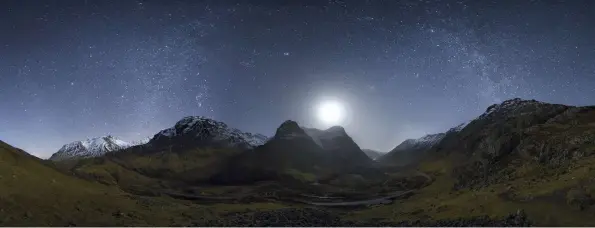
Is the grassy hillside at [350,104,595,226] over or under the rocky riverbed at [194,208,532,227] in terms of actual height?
over

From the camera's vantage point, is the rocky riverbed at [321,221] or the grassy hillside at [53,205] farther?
the rocky riverbed at [321,221]

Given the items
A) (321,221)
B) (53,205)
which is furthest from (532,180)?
(53,205)

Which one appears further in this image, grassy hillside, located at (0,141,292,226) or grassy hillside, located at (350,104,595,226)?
grassy hillside, located at (350,104,595,226)

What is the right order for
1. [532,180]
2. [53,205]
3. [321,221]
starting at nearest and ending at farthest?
1. [53,205]
2. [532,180]
3. [321,221]

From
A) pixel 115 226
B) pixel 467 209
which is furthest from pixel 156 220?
pixel 467 209

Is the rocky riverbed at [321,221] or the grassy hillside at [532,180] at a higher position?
the grassy hillside at [532,180]

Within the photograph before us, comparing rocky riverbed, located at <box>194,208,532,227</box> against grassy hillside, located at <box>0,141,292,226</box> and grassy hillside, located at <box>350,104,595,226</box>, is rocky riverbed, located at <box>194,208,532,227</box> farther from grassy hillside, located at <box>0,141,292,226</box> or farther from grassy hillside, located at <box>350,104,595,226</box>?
grassy hillside, located at <box>0,141,292,226</box>

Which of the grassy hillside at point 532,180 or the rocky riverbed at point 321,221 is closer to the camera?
the grassy hillside at point 532,180

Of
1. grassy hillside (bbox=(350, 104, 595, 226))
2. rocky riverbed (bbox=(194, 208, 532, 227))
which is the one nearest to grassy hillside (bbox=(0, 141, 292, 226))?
rocky riverbed (bbox=(194, 208, 532, 227))

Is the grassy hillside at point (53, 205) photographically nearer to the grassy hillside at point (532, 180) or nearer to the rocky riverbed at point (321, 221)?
the rocky riverbed at point (321, 221)

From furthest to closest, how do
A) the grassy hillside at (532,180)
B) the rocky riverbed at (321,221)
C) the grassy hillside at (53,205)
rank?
1. the rocky riverbed at (321,221)
2. the grassy hillside at (532,180)
3. the grassy hillside at (53,205)

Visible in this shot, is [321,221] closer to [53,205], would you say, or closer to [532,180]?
[532,180]

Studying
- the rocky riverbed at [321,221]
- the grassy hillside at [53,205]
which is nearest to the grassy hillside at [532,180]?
the rocky riverbed at [321,221]

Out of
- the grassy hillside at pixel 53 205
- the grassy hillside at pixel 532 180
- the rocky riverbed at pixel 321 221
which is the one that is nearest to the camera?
the grassy hillside at pixel 53 205
